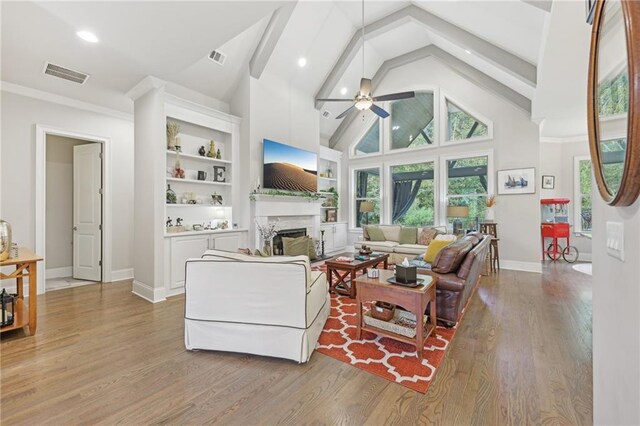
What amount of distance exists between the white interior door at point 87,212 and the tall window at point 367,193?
5610mm

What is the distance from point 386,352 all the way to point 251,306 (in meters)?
1.25

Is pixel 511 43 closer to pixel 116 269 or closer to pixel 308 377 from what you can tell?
pixel 308 377

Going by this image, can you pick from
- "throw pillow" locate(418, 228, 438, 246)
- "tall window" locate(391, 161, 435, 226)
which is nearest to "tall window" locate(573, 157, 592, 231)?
"tall window" locate(391, 161, 435, 226)

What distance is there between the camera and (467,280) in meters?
3.10

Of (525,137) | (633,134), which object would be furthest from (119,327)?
(525,137)

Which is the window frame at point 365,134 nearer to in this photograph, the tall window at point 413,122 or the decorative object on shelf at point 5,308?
the tall window at point 413,122

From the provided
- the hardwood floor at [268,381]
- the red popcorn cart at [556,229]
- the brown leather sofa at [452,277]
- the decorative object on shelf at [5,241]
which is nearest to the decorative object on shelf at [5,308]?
the hardwood floor at [268,381]

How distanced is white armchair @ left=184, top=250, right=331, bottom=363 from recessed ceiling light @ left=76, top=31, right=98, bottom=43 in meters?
2.80

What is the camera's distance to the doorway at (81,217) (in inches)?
191

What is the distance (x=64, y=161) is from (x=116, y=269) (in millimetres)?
2272

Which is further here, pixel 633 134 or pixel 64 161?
pixel 64 161

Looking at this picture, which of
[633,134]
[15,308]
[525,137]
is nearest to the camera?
[633,134]

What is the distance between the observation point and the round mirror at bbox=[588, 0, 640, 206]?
0.78m

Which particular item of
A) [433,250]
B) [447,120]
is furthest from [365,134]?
[433,250]
